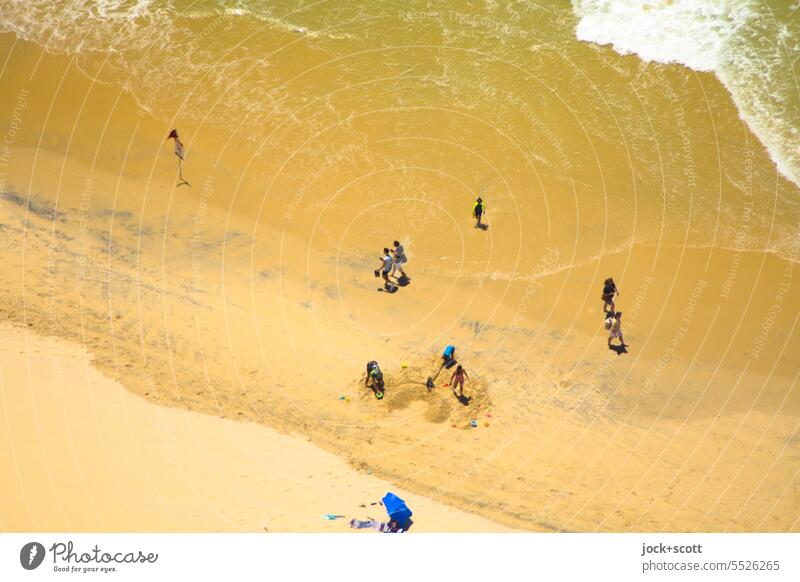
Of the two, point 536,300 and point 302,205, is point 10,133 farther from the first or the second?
point 536,300

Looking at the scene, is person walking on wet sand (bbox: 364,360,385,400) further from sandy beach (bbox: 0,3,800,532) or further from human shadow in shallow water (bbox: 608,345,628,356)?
human shadow in shallow water (bbox: 608,345,628,356)

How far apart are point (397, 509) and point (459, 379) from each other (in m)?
4.34

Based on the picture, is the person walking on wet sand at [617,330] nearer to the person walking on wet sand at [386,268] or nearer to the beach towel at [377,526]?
the person walking on wet sand at [386,268]

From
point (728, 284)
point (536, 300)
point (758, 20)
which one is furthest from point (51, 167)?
point (758, 20)

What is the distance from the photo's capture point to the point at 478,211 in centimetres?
2534

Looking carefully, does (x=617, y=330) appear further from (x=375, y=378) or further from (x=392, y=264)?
(x=375, y=378)

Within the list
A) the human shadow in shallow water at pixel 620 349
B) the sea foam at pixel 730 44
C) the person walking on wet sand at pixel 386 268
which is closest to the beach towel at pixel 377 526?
the person walking on wet sand at pixel 386 268

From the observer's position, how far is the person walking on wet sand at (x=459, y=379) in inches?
815

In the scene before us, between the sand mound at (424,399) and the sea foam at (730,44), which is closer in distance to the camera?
the sand mound at (424,399)

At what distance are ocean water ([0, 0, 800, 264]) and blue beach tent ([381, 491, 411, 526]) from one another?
8.91 meters

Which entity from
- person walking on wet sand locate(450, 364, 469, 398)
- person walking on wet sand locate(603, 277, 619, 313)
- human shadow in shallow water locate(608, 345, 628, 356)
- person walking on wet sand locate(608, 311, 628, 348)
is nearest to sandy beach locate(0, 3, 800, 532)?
human shadow in shallow water locate(608, 345, 628, 356)

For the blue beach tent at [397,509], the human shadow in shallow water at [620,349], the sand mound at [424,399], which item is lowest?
the blue beach tent at [397,509]

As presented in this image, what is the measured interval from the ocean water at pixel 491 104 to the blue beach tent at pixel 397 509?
29.2 ft

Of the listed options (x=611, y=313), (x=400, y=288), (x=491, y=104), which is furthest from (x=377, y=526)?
(x=491, y=104)
